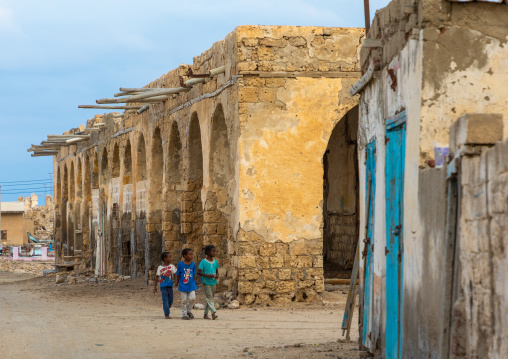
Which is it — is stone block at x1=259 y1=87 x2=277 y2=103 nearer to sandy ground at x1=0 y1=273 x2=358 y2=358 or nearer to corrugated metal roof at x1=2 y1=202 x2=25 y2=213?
sandy ground at x1=0 y1=273 x2=358 y2=358

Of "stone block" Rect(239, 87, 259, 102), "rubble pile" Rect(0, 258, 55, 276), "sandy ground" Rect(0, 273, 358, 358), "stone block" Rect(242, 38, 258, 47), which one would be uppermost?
"stone block" Rect(242, 38, 258, 47)

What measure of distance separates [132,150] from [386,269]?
16.0m

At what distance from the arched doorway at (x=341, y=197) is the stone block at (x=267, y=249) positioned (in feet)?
16.0

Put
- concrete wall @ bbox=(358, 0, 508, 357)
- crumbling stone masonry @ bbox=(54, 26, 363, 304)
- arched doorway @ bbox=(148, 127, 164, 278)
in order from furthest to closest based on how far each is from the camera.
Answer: arched doorway @ bbox=(148, 127, 164, 278)
crumbling stone masonry @ bbox=(54, 26, 363, 304)
concrete wall @ bbox=(358, 0, 508, 357)

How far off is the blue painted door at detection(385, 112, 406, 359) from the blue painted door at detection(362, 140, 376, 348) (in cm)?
73

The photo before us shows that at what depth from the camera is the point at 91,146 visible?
28.9 m

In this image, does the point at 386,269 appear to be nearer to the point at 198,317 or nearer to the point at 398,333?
the point at 398,333

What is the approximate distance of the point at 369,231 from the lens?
27.7ft

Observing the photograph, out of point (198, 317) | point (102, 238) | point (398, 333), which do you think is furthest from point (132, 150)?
point (398, 333)

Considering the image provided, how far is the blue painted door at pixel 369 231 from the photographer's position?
827cm

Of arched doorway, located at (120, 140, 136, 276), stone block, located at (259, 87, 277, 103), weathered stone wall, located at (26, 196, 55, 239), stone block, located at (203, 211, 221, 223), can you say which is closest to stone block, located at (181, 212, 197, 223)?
stone block, located at (203, 211, 221, 223)

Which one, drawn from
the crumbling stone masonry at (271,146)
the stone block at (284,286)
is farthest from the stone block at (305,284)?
the stone block at (284,286)

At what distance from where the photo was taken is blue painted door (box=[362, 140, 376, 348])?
8.27 m

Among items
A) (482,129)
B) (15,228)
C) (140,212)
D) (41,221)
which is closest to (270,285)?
(140,212)
